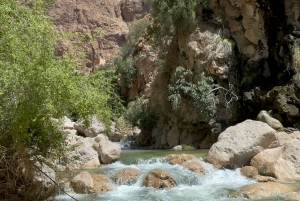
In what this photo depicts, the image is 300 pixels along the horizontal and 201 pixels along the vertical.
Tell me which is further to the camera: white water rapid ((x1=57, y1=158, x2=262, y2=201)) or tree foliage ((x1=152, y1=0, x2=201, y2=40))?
tree foliage ((x1=152, y1=0, x2=201, y2=40))

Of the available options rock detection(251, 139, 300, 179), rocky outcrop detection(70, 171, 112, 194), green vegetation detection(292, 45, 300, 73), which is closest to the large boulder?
rock detection(251, 139, 300, 179)

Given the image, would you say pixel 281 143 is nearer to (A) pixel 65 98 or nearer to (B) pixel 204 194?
(B) pixel 204 194

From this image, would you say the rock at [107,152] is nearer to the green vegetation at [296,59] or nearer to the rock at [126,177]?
the rock at [126,177]

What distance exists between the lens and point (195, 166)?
1215 cm

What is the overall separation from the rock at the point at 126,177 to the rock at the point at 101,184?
1.55 feet

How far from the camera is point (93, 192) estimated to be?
10.0 meters

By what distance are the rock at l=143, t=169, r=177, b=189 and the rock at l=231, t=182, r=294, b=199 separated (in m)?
2.04

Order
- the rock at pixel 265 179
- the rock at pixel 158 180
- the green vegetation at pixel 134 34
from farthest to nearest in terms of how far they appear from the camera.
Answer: the green vegetation at pixel 134 34
the rock at pixel 265 179
the rock at pixel 158 180

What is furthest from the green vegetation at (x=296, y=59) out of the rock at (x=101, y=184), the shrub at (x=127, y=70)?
the shrub at (x=127, y=70)

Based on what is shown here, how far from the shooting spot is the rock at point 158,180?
10523 millimetres

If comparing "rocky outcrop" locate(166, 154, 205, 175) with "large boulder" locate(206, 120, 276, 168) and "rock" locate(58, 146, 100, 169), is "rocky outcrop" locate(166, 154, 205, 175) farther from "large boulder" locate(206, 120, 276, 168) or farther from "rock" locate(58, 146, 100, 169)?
"rock" locate(58, 146, 100, 169)

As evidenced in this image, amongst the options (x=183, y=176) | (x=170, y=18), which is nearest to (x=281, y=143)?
(x=183, y=176)

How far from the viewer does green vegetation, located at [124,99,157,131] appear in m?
25.6

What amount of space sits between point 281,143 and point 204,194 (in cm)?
422
